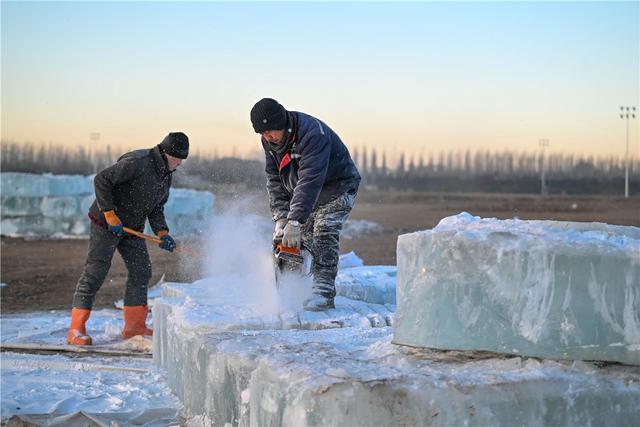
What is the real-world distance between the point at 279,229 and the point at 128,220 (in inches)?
70.8

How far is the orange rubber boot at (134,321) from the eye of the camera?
675 cm

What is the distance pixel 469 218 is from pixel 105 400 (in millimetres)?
2615

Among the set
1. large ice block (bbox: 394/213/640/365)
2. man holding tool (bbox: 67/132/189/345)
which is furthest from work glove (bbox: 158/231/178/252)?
large ice block (bbox: 394/213/640/365)

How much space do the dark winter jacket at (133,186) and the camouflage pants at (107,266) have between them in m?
0.14

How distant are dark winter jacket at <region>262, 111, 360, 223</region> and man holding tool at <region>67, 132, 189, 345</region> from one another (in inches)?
45.6

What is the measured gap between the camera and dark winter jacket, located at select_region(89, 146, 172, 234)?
6.34m

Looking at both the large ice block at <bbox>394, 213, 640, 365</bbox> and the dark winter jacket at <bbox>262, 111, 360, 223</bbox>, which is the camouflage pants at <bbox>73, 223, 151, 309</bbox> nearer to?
the dark winter jacket at <bbox>262, 111, 360, 223</bbox>

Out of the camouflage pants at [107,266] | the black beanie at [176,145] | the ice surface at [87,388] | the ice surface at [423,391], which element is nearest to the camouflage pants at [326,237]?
the ice surface at [87,388]

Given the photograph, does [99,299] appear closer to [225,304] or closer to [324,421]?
[225,304]

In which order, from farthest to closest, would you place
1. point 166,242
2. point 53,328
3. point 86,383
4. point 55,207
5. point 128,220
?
point 55,207 → point 53,328 → point 166,242 → point 128,220 → point 86,383

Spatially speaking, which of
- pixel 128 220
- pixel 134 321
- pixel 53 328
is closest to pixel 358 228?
pixel 53 328

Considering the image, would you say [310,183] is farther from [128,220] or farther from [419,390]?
[419,390]

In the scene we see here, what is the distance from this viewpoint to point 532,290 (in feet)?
9.71

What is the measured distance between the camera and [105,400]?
484 cm
